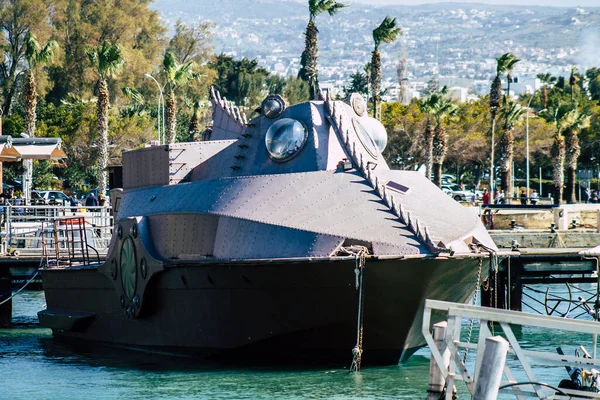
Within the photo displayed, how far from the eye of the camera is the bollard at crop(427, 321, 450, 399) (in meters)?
15.1

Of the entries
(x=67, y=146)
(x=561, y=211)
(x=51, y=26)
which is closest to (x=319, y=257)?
(x=561, y=211)

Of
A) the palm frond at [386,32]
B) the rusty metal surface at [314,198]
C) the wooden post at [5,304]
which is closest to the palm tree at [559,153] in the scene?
the palm frond at [386,32]

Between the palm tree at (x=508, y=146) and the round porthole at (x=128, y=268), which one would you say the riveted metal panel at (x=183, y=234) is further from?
the palm tree at (x=508, y=146)

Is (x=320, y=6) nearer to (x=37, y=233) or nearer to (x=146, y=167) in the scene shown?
(x=37, y=233)

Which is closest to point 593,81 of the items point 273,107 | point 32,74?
point 32,74

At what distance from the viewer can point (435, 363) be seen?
50.0ft

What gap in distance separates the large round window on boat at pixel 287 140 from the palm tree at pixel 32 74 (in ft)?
119

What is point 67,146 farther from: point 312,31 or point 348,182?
point 348,182

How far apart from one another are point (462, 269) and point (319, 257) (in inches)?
106

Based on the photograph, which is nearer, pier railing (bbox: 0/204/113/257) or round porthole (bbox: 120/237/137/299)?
round porthole (bbox: 120/237/137/299)

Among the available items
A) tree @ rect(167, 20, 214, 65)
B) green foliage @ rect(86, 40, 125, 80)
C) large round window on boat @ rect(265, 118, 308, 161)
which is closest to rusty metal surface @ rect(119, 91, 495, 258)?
large round window on boat @ rect(265, 118, 308, 161)

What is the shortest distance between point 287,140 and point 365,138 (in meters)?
1.63

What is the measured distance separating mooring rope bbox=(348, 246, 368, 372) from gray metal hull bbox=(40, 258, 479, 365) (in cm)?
13

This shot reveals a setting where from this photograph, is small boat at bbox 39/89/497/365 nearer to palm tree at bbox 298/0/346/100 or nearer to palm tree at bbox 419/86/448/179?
palm tree at bbox 298/0/346/100
